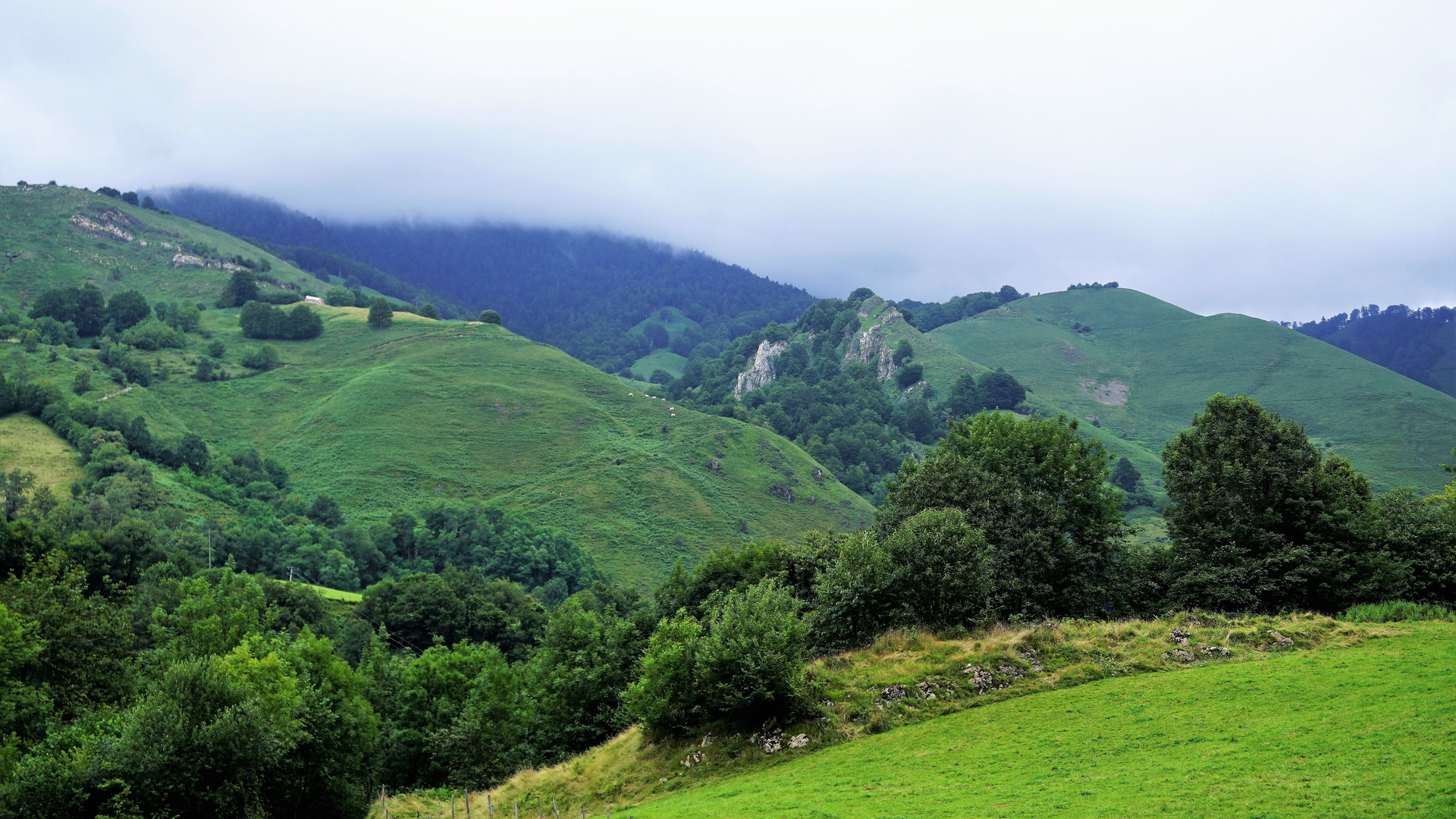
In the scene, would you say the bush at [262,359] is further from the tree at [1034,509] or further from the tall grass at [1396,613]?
the tall grass at [1396,613]

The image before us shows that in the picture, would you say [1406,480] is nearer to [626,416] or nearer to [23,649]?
[626,416]

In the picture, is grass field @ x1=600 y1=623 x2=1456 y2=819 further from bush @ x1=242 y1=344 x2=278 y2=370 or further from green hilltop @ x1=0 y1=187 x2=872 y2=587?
bush @ x1=242 y1=344 x2=278 y2=370

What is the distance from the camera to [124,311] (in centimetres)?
18962

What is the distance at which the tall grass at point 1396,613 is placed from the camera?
3328 cm

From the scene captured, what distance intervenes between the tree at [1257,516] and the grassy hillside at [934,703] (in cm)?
580

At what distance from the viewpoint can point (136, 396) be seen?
477 feet

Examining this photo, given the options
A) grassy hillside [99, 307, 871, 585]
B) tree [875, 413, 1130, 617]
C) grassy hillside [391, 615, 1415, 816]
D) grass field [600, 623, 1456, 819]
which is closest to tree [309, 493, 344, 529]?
grassy hillside [99, 307, 871, 585]

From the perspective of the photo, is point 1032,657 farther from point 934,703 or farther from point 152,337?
point 152,337

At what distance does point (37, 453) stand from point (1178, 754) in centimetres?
14157

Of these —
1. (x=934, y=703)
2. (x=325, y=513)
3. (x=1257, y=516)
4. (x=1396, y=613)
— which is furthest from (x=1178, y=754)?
(x=325, y=513)

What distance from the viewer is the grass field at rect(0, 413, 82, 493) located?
11025 cm

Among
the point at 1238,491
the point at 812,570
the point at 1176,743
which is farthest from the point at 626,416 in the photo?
the point at 1176,743

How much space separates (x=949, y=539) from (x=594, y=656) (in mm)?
21524

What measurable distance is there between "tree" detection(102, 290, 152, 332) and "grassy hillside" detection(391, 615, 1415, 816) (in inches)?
7900
